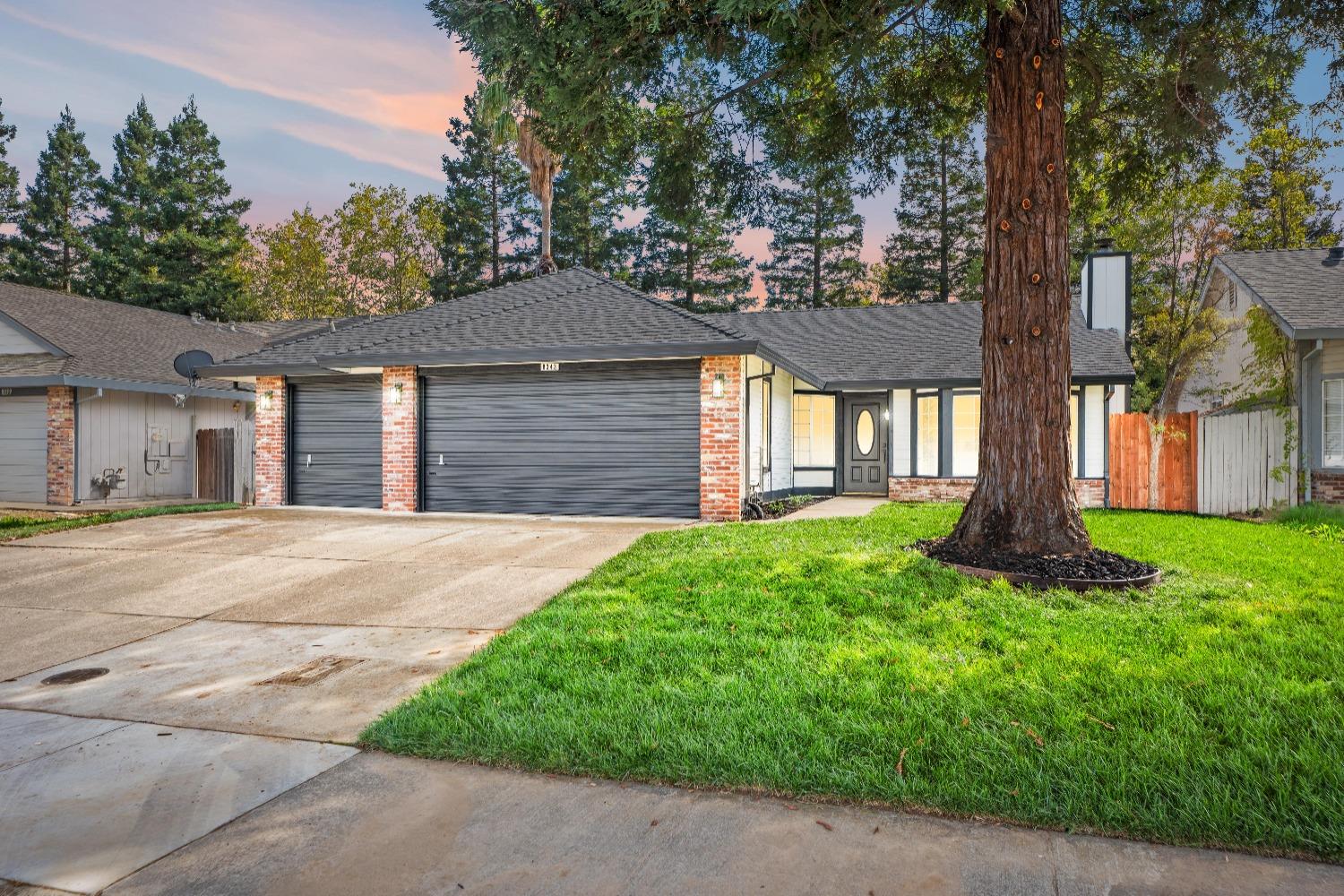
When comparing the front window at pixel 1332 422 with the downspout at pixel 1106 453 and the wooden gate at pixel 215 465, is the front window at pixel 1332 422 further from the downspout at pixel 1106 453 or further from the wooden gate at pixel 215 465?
the wooden gate at pixel 215 465

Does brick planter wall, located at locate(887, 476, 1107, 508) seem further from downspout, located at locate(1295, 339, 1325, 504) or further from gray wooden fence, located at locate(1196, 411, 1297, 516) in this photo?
downspout, located at locate(1295, 339, 1325, 504)

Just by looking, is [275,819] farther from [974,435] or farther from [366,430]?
[974,435]

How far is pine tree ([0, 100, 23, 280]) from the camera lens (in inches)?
1326

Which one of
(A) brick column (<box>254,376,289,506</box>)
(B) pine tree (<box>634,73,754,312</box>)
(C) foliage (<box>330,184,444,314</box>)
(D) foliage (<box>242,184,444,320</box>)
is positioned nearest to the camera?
(B) pine tree (<box>634,73,754,312</box>)

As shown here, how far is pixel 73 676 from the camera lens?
4.36 m

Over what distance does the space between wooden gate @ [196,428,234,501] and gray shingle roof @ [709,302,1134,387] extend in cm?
1134

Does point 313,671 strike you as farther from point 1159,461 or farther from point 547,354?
point 1159,461

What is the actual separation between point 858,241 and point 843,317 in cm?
1669

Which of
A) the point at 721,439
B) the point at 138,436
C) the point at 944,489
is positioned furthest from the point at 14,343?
the point at 944,489

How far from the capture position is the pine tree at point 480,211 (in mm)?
34062

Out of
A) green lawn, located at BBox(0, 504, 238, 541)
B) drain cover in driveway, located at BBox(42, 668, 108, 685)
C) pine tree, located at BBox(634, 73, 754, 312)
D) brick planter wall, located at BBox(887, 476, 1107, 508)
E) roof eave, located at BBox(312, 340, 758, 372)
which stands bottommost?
→ drain cover in driveway, located at BBox(42, 668, 108, 685)

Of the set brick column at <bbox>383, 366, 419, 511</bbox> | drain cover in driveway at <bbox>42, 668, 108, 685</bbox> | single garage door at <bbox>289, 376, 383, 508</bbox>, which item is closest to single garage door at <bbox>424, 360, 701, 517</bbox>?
brick column at <bbox>383, 366, 419, 511</bbox>

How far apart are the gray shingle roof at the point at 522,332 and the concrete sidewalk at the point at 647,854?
318 inches

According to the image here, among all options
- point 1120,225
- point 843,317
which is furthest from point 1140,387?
point 843,317
